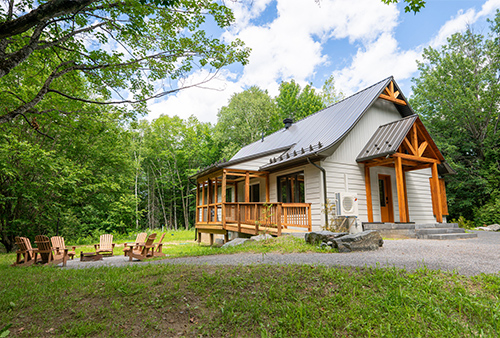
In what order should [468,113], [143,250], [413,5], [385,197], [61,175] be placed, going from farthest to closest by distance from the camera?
[468,113]
[61,175]
[385,197]
[143,250]
[413,5]

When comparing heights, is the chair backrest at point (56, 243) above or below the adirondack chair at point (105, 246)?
above

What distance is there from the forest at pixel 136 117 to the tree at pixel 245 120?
0.14 meters

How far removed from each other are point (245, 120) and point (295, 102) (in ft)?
20.1

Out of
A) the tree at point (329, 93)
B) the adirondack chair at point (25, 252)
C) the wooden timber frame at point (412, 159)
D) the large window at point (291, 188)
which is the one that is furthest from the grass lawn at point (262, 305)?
the tree at point (329, 93)

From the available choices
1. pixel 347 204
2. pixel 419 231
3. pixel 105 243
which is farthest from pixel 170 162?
pixel 419 231

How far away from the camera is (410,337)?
291cm

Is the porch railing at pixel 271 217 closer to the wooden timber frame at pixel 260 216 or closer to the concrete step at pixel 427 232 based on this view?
the wooden timber frame at pixel 260 216

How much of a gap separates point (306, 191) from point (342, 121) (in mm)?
3878

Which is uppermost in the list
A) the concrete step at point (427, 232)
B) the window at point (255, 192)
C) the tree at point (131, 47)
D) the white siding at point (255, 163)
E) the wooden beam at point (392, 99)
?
the wooden beam at point (392, 99)

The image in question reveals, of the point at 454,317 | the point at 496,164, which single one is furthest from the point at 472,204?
the point at 454,317

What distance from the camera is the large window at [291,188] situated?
12477 millimetres

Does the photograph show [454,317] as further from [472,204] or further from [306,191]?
[472,204]

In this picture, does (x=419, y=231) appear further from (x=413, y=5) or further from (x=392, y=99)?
(x=413, y=5)

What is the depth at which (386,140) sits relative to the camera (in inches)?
454
